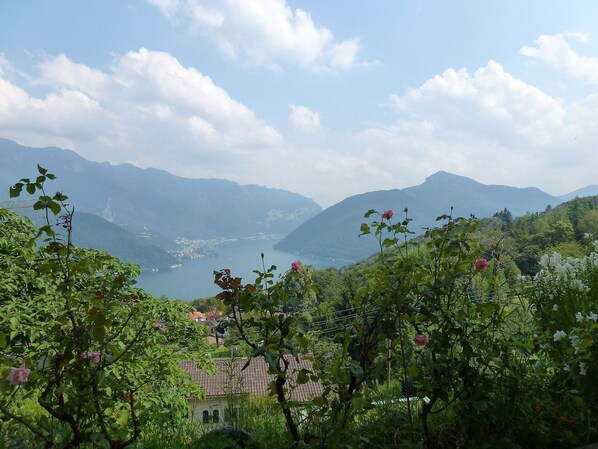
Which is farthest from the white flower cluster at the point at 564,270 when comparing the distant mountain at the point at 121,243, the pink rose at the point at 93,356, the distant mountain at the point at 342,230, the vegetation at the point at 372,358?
the distant mountain at the point at 121,243

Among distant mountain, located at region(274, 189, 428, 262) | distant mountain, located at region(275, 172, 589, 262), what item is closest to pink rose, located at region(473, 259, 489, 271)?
distant mountain, located at region(274, 189, 428, 262)

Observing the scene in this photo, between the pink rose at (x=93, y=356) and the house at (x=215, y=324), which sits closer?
the pink rose at (x=93, y=356)

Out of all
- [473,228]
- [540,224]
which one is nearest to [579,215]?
[540,224]

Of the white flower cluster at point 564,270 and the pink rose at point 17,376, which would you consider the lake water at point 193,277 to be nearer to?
the white flower cluster at point 564,270

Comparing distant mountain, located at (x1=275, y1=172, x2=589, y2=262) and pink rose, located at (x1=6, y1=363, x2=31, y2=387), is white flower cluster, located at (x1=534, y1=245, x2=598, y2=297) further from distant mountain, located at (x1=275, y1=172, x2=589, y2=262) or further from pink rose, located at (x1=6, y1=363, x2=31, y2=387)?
distant mountain, located at (x1=275, y1=172, x2=589, y2=262)

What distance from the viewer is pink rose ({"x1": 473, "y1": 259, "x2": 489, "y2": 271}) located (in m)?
1.90

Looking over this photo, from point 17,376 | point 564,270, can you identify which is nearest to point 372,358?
point 17,376

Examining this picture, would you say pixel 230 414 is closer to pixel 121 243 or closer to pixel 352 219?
pixel 121 243

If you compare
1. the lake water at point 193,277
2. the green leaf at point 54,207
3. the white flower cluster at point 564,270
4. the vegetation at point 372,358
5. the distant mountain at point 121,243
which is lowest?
the vegetation at point 372,358

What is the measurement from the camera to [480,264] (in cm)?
192

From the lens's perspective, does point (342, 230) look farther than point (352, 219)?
No

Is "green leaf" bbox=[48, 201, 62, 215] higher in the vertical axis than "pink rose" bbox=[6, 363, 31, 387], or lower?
higher

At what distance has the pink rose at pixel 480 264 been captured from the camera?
1897 millimetres

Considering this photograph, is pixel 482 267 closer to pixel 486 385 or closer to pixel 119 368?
pixel 486 385
